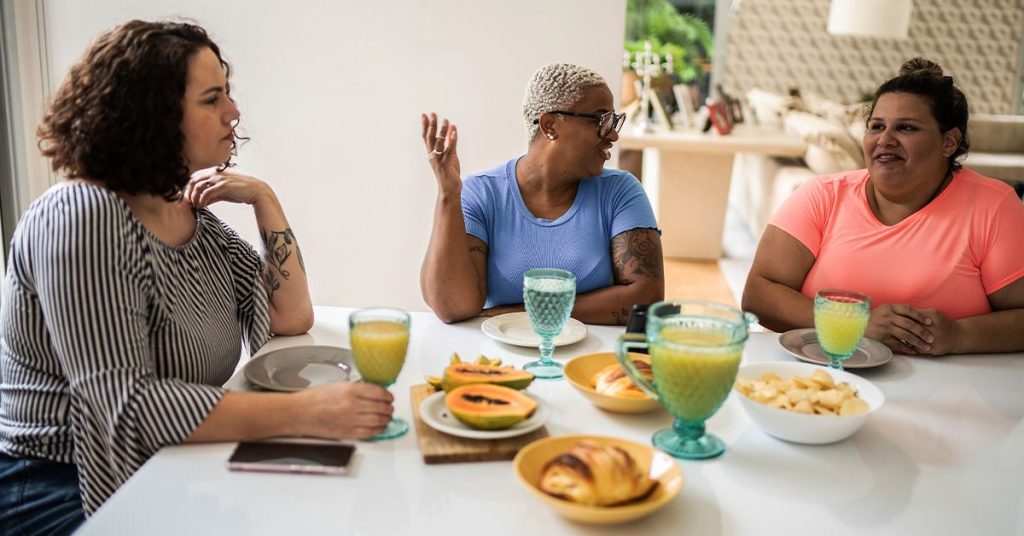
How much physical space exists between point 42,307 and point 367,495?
0.54 meters

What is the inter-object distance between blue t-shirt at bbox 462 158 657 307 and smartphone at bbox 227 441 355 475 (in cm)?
92

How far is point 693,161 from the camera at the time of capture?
18.6 feet

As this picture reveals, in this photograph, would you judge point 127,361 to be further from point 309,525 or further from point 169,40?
point 169,40

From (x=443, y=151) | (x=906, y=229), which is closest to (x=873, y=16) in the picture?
(x=906, y=229)

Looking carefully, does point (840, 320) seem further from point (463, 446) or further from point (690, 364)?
point (463, 446)

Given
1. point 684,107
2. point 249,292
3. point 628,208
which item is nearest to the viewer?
point 249,292

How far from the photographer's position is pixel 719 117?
18.6 feet

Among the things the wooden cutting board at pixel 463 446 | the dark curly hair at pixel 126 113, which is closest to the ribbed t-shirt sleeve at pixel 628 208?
the wooden cutting board at pixel 463 446

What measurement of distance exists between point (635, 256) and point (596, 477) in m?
1.06

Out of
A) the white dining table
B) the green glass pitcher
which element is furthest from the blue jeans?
the green glass pitcher

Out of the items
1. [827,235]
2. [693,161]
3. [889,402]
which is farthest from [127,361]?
[693,161]

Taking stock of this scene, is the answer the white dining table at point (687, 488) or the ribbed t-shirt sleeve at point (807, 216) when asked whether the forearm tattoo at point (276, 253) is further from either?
the ribbed t-shirt sleeve at point (807, 216)

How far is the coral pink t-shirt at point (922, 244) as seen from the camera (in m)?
1.83

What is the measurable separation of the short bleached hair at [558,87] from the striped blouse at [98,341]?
88 cm
